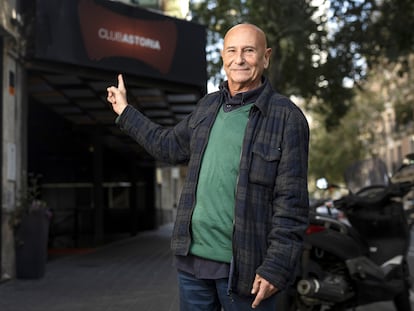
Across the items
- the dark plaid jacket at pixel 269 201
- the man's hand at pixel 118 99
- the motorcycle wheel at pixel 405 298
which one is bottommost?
the motorcycle wheel at pixel 405 298

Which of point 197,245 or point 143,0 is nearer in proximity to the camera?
point 197,245

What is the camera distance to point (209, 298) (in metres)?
2.45

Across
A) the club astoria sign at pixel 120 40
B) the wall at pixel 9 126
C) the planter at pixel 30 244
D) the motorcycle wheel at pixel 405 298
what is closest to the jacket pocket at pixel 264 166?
the motorcycle wheel at pixel 405 298

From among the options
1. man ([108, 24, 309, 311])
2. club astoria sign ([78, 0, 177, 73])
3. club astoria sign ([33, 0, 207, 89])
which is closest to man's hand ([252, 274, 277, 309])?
man ([108, 24, 309, 311])

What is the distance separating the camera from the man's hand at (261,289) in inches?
87.9

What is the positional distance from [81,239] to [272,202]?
15.9 m

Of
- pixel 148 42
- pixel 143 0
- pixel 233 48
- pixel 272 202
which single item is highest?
pixel 143 0

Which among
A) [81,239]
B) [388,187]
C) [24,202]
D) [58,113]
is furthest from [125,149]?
[388,187]

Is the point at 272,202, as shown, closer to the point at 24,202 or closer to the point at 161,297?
the point at 161,297

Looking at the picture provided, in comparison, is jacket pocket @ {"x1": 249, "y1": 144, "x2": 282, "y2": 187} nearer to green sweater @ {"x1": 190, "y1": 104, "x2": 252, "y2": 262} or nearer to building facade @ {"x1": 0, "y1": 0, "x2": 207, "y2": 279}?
green sweater @ {"x1": 190, "y1": 104, "x2": 252, "y2": 262}

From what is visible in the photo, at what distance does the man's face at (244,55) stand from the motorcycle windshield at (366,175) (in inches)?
147

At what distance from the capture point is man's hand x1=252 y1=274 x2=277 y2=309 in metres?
2.23

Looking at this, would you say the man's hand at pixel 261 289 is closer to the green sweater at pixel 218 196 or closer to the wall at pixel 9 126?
the green sweater at pixel 218 196

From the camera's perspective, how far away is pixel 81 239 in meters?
17.6
